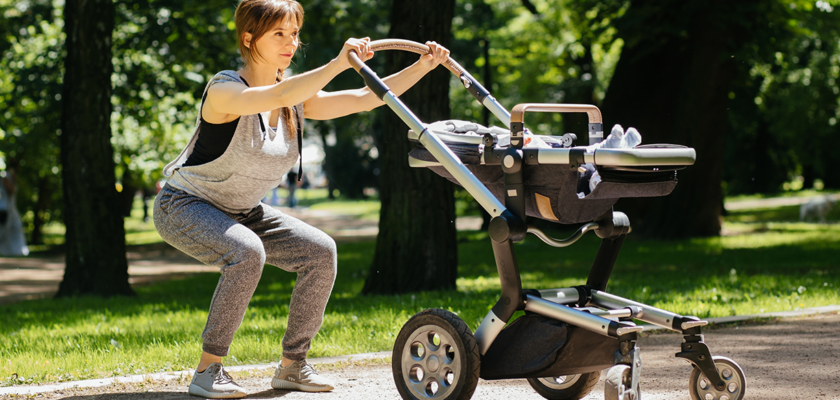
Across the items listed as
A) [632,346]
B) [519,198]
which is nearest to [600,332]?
[632,346]

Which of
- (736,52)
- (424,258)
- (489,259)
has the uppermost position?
(736,52)

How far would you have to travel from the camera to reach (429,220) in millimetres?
8336

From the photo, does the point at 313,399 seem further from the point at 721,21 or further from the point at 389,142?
the point at 721,21

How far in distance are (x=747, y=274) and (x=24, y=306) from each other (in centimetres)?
792

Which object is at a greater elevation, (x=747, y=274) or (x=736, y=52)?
(x=736, y=52)

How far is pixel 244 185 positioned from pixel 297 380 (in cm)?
102

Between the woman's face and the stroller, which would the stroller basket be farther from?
the woman's face

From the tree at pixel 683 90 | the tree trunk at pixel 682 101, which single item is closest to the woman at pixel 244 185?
the tree at pixel 683 90

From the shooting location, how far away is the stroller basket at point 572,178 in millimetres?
3256

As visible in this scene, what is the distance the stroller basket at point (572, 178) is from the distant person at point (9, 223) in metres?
16.1

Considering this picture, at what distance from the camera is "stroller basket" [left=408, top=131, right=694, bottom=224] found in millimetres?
3256

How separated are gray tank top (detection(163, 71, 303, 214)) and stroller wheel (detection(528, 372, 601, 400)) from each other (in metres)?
1.50

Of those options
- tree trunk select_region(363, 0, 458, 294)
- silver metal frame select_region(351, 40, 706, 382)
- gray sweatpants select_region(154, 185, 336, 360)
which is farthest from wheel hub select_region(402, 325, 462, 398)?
tree trunk select_region(363, 0, 458, 294)

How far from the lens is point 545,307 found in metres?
3.49
